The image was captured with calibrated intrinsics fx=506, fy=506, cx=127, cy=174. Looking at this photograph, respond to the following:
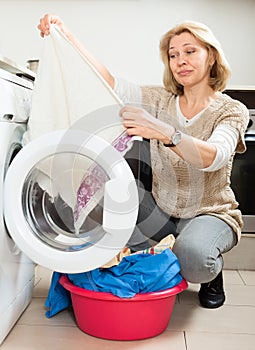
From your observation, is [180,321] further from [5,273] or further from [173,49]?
[173,49]

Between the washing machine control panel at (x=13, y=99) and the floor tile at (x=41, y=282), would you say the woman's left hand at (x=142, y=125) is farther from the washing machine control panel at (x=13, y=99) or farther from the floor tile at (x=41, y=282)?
the floor tile at (x=41, y=282)

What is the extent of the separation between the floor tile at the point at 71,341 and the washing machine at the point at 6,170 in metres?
0.04

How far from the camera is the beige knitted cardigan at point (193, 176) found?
1.71m

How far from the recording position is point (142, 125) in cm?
144

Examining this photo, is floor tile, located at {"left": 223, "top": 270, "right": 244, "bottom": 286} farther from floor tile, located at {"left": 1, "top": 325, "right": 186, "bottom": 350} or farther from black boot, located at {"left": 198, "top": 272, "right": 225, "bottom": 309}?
floor tile, located at {"left": 1, "top": 325, "right": 186, "bottom": 350}

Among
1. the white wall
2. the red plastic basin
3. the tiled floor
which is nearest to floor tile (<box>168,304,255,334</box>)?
the tiled floor

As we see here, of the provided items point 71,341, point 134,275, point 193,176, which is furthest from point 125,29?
point 71,341

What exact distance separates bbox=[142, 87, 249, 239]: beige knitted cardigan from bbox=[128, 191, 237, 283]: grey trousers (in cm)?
3

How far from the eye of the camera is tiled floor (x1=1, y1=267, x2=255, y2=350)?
147 centimetres

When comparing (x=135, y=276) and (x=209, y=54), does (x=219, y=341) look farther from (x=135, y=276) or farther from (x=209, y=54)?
(x=209, y=54)

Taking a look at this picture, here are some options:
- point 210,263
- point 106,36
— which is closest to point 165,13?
point 106,36

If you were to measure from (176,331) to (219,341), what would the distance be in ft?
0.45

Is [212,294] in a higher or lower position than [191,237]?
lower

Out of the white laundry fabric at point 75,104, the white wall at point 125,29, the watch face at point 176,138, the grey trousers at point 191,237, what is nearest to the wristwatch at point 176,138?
the watch face at point 176,138
